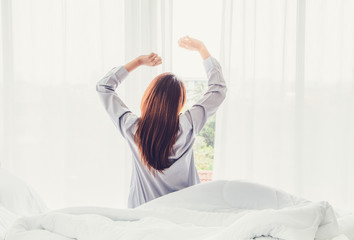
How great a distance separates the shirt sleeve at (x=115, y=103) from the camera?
155 centimetres

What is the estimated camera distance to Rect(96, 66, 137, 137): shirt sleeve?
61.0 inches

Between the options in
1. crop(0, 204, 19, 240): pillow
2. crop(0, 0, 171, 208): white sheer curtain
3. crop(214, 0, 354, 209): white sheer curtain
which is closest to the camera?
crop(0, 204, 19, 240): pillow

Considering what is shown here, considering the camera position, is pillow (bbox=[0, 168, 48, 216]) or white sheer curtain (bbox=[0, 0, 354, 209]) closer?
pillow (bbox=[0, 168, 48, 216])

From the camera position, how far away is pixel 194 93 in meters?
2.99

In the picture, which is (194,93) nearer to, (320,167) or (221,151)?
(221,151)

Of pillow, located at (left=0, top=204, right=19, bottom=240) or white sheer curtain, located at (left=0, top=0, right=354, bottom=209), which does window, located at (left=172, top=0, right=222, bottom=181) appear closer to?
white sheer curtain, located at (left=0, top=0, right=354, bottom=209)

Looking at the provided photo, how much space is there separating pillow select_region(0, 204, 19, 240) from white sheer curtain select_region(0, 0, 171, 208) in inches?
57.2

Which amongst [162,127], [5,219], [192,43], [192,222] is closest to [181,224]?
[192,222]

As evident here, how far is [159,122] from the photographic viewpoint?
147cm

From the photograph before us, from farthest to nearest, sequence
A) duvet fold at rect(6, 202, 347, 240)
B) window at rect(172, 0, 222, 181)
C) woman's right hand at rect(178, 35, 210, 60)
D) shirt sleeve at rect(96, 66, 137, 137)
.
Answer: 1. window at rect(172, 0, 222, 181)
2. woman's right hand at rect(178, 35, 210, 60)
3. shirt sleeve at rect(96, 66, 137, 137)
4. duvet fold at rect(6, 202, 347, 240)

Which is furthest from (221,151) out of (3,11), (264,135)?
(3,11)

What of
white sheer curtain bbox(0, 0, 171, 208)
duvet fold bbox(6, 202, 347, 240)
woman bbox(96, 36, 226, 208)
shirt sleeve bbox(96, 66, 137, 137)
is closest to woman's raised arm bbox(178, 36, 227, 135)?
woman bbox(96, 36, 226, 208)

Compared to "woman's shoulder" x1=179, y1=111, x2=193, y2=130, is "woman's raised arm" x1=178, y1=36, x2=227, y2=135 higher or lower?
higher

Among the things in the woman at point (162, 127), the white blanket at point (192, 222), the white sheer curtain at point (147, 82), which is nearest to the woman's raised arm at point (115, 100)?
the woman at point (162, 127)
